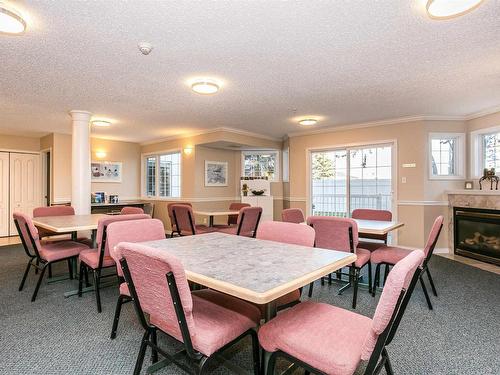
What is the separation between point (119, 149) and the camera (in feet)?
25.7

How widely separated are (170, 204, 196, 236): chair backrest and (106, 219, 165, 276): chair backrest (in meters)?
1.91

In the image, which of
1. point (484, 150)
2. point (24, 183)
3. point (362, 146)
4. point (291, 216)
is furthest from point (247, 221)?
point (24, 183)

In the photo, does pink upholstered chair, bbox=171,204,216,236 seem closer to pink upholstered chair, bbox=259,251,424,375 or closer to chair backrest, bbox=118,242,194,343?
chair backrest, bbox=118,242,194,343

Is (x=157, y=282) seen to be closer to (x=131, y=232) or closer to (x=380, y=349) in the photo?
(x=380, y=349)

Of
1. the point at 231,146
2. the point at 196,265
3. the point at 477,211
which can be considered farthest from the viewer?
the point at 231,146

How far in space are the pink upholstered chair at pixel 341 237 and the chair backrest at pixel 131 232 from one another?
59.3 inches

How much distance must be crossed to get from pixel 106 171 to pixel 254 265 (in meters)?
7.13

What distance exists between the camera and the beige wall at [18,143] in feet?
22.6

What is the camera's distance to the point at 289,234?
2.23 m

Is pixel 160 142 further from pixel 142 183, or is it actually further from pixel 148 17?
pixel 148 17

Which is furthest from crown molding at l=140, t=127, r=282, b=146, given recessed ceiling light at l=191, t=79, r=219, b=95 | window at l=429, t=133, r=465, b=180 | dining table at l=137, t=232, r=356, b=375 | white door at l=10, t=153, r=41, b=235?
dining table at l=137, t=232, r=356, b=375

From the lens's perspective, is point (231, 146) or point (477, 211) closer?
point (477, 211)

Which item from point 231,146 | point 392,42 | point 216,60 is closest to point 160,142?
point 231,146

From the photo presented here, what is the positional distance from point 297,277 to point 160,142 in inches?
277
